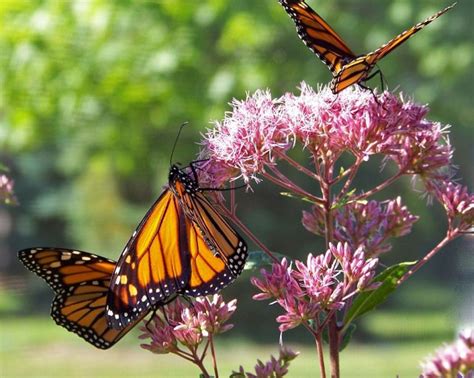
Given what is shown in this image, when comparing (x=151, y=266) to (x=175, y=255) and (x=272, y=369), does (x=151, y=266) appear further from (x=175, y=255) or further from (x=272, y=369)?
(x=272, y=369)

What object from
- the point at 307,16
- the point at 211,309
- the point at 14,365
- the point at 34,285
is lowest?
the point at 211,309

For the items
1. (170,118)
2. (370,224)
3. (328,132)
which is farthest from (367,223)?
(170,118)

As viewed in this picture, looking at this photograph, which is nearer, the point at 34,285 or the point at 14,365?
the point at 14,365

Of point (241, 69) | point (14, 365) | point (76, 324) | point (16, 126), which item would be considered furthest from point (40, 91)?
point (76, 324)

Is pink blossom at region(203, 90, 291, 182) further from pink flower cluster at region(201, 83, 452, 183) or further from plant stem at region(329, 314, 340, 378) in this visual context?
plant stem at region(329, 314, 340, 378)

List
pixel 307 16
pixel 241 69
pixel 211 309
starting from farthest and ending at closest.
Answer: pixel 241 69
pixel 307 16
pixel 211 309

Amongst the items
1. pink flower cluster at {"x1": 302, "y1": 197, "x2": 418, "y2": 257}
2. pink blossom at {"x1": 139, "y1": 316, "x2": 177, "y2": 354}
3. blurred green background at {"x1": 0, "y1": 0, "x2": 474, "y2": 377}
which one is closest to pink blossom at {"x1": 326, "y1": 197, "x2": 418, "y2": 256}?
pink flower cluster at {"x1": 302, "y1": 197, "x2": 418, "y2": 257}

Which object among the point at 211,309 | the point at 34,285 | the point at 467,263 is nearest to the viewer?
the point at 211,309

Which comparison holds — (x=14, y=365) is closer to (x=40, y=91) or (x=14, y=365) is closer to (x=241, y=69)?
(x=40, y=91)
